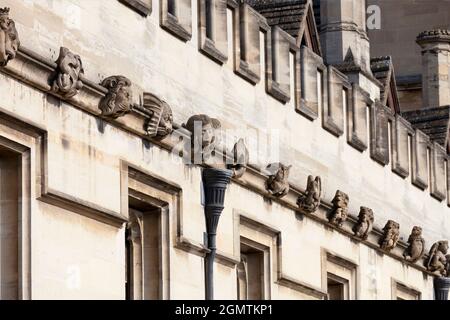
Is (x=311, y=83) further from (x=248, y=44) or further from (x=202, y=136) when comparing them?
(x=202, y=136)

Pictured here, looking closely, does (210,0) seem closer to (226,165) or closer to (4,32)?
(226,165)

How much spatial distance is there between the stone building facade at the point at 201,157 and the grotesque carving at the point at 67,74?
0.07ft

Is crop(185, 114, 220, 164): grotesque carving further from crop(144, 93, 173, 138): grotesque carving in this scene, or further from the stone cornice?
the stone cornice

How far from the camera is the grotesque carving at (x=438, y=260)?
42531 mm

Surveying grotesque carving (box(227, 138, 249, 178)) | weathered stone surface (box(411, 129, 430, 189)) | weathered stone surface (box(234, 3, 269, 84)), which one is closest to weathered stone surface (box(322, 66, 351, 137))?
weathered stone surface (box(234, 3, 269, 84))

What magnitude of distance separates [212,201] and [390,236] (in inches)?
369

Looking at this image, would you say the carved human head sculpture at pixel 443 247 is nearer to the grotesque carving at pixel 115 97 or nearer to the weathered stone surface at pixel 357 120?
the weathered stone surface at pixel 357 120

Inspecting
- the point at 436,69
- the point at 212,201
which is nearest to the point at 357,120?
the point at 212,201

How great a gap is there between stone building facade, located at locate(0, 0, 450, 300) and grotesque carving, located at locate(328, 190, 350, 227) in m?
0.03

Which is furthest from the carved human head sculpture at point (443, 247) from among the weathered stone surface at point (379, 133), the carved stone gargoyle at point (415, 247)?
the weathered stone surface at point (379, 133)

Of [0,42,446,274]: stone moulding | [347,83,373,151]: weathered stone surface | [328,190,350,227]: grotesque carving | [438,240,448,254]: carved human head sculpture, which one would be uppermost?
[347,83,373,151]: weathered stone surface

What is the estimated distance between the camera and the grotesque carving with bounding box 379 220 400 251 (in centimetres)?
3994

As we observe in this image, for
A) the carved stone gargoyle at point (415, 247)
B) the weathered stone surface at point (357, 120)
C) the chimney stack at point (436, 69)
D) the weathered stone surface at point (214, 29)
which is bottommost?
the carved stone gargoyle at point (415, 247)

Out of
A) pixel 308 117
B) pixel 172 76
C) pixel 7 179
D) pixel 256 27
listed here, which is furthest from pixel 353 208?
pixel 7 179
